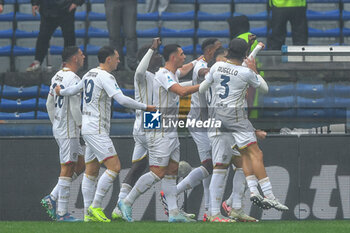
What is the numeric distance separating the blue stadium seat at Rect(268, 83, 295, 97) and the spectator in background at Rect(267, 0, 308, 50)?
1.71 metres

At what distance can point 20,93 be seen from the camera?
14414mm

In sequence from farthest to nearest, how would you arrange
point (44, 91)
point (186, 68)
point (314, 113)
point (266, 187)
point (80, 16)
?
point (80, 16) → point (44, 91) → point (314, 113) → point (186, 68) → point (266, 187)

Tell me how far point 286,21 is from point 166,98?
11.9 ft

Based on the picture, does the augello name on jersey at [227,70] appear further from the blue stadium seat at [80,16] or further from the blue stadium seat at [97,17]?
the blue stadium seat at [80,16]

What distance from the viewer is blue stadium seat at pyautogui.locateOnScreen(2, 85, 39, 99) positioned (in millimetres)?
14406

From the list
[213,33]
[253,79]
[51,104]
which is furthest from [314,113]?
[213,33]

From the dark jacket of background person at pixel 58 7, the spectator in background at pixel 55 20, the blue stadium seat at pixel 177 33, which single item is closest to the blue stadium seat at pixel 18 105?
the spectator in background at pixel 55 20

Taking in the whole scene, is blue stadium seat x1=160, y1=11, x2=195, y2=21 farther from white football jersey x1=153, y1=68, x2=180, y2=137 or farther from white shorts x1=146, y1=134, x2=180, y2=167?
white shorts x1=146, y1=134, x2=180, y2=167

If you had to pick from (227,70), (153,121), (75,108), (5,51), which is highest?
(5,51)

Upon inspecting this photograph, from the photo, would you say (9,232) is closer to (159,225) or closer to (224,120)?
(159,225)

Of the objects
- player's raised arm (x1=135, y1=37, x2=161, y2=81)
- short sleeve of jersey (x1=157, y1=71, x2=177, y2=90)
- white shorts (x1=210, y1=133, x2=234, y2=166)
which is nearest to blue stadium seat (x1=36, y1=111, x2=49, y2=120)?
player's raised arm (x1=135, y1=37, x2=161, y2=81)

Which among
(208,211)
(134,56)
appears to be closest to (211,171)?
(208,211)

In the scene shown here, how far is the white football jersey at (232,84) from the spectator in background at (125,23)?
3.57 meters

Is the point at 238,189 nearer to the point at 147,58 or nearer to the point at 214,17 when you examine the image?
the point at 147,58
